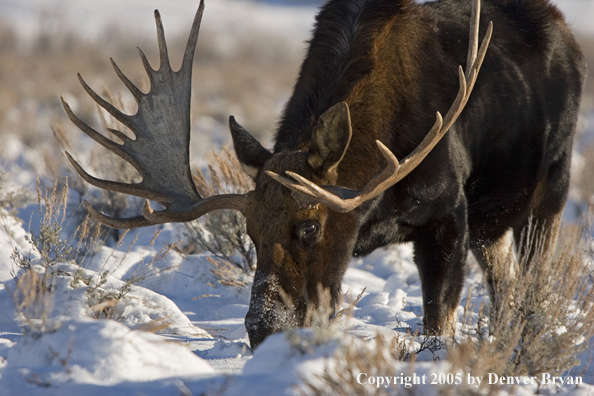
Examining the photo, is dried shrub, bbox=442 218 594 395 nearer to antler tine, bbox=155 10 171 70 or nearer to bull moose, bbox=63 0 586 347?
bull moose, bbox=63 0 586 347

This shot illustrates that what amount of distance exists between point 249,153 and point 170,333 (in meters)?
1.19

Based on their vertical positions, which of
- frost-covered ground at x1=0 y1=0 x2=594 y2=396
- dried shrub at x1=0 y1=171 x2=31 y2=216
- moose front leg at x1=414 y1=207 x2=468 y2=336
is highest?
dried shrub at x1=0 y1=171 x2=31 y2=216

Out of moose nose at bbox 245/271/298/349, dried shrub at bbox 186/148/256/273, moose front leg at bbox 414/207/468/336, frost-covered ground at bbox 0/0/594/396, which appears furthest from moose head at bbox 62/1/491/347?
dried shrub at bbox 186/148/256/273

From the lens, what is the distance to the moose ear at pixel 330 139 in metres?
3.39

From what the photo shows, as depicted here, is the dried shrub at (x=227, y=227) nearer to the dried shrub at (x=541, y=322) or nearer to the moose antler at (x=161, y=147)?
the moose antler at (x=161, y=147)

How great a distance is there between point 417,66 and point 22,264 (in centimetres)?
276

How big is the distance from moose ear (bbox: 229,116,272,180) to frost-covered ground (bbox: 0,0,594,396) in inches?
36.5

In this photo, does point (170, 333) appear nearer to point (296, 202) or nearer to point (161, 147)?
point (161, 147)

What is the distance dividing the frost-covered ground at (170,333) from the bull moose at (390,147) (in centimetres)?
45

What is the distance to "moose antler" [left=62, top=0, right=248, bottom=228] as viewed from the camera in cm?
396

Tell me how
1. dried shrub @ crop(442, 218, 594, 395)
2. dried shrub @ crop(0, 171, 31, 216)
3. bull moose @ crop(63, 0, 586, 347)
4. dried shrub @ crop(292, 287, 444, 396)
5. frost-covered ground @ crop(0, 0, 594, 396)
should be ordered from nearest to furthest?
dried shrub @ crop(292, 287, 444, 396), frost-covered ground @ crop(0, 0, 594, 396), dried shrub @ crop(442, 218, 594, 395), bull moose @ crop(63, 0, 586, 347), dried shrub @ crop(0, 171, 31, 216)

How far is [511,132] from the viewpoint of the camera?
4727mm

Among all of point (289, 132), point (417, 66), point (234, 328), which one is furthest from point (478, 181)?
point (234, 328)

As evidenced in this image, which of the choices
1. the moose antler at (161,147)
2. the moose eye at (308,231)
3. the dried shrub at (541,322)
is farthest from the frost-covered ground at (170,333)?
the moose eye at (308,231)
